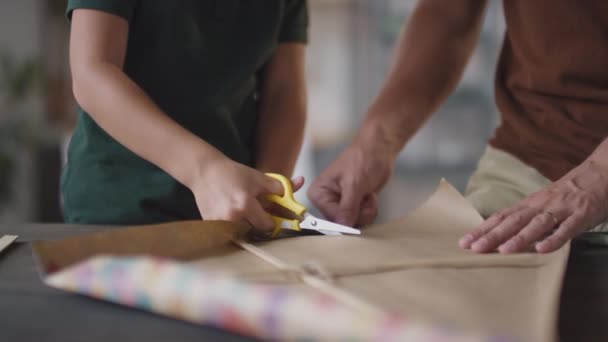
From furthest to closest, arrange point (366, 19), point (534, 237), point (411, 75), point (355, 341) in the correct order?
point (366, 19) < point (411, 75) < point (534, 237) < point (355, 341)

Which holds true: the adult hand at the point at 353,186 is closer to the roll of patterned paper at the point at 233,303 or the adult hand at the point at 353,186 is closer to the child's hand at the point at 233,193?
the child's hand at the point at 233,193

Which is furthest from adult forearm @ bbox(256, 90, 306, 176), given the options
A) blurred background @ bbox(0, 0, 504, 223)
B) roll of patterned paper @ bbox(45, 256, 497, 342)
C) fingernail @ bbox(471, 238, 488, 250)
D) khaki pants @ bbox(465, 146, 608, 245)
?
blurred background @ bbox(0, 0, 504, 223)

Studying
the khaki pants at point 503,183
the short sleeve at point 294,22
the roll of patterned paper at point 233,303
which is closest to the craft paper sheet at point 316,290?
the roll of patterned paper at point 233,303

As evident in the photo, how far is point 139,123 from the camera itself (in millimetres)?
841

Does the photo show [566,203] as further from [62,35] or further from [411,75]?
[62,35]

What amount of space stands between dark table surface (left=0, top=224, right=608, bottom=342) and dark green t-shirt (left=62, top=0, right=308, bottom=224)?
396 mm

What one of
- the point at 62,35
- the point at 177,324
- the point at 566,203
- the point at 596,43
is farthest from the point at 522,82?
the point at 62,35

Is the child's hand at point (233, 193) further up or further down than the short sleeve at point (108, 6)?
further down

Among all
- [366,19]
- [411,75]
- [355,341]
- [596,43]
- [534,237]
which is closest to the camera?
[355,341]

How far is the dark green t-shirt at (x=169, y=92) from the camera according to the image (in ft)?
3.48

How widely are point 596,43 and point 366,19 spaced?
10.8 feet

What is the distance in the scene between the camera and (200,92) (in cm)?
111

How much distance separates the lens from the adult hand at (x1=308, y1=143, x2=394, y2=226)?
103 cm

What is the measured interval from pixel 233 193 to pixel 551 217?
1.24 ft
